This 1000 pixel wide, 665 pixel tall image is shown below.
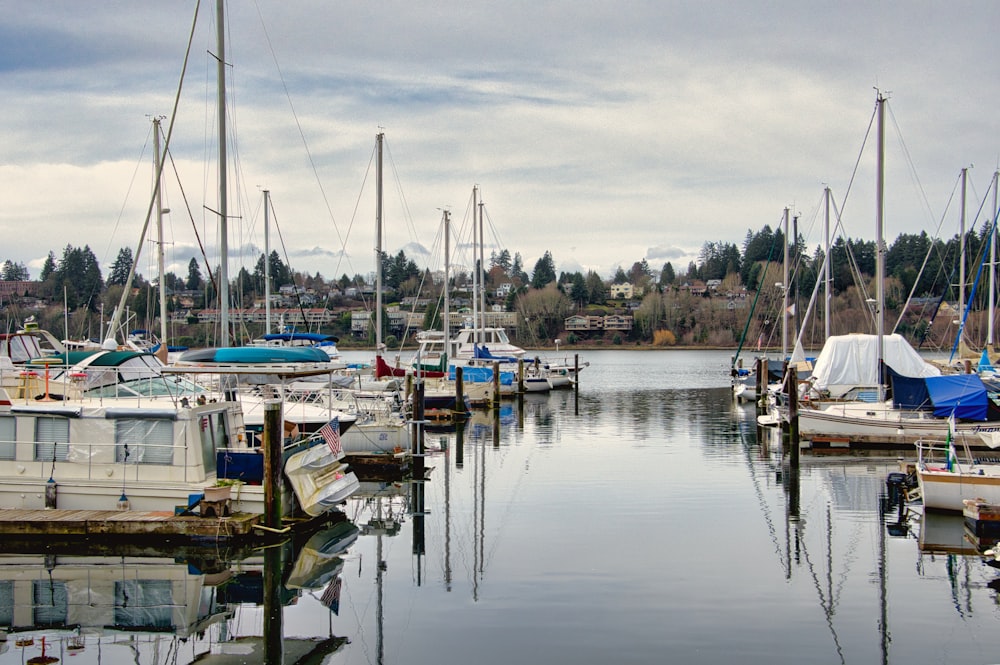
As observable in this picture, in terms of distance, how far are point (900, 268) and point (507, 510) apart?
533 feet

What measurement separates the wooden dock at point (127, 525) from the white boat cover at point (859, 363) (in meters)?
29.6

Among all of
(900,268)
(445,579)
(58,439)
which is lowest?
(445,579)

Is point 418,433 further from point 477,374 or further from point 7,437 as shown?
point 477,374

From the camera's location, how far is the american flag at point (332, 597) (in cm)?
1670

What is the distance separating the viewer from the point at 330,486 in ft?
71.4

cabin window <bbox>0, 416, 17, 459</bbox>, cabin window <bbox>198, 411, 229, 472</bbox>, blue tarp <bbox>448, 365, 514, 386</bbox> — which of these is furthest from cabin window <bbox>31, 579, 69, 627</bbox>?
blue tarp <bbox>448, 365, 514, 386</bbox>

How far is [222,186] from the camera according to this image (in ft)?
85.6

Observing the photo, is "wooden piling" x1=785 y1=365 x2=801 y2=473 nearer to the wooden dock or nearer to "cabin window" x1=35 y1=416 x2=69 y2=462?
the wooden dock

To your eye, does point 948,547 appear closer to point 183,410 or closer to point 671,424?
point 183,410

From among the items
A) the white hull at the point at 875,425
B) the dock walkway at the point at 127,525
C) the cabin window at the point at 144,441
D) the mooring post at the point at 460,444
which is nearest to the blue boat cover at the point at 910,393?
the white hull at the point at 875,425

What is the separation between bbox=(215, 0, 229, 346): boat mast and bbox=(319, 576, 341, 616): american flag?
31.9 feet

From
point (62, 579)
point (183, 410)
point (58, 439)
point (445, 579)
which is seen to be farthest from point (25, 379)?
point (445, 579)

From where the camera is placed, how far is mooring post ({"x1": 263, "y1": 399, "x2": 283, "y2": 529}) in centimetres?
1975

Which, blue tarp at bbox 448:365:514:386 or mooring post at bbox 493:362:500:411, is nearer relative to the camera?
mooring post at bbox 493:362:500:411
